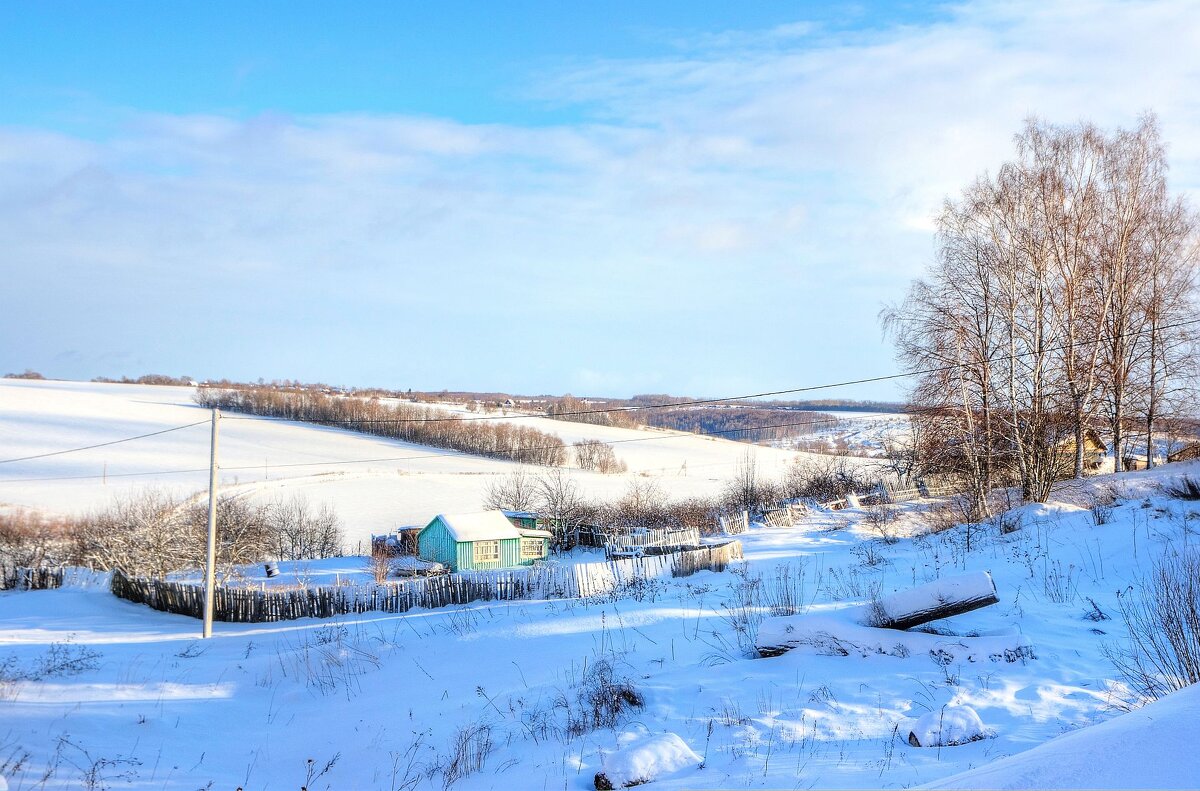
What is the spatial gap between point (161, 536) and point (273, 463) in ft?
116

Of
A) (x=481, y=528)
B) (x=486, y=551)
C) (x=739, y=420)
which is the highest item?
(x=739, y=420)

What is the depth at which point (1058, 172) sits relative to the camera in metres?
20.8

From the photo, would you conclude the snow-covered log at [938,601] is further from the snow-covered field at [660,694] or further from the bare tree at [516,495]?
the bare tree at [516,495]

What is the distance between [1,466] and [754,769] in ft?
211

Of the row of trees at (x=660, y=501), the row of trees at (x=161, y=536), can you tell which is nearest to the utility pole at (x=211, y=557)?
the row of trees at (x=161, y=536)

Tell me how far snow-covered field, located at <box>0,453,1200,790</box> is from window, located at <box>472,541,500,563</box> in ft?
61.8

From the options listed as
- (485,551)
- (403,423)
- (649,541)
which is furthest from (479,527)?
(403,423)

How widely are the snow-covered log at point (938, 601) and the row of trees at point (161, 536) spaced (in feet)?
74.1

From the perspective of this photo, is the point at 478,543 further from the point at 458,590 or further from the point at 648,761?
the point at 648,761

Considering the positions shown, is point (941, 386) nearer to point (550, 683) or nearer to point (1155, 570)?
point (1155, 570)

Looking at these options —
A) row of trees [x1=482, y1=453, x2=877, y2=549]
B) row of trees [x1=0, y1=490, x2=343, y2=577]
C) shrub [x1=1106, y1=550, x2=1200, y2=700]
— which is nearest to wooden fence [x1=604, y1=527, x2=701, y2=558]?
row of trees [x1=482, y1=453, x2=877, y2=549]

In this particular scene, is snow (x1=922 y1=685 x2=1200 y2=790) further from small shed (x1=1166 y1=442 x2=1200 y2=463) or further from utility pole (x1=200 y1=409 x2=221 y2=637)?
small shed (x1=1166 y1=442 x2=1200 y2=463)

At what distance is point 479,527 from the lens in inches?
1361

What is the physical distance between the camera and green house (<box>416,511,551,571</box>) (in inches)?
1326
